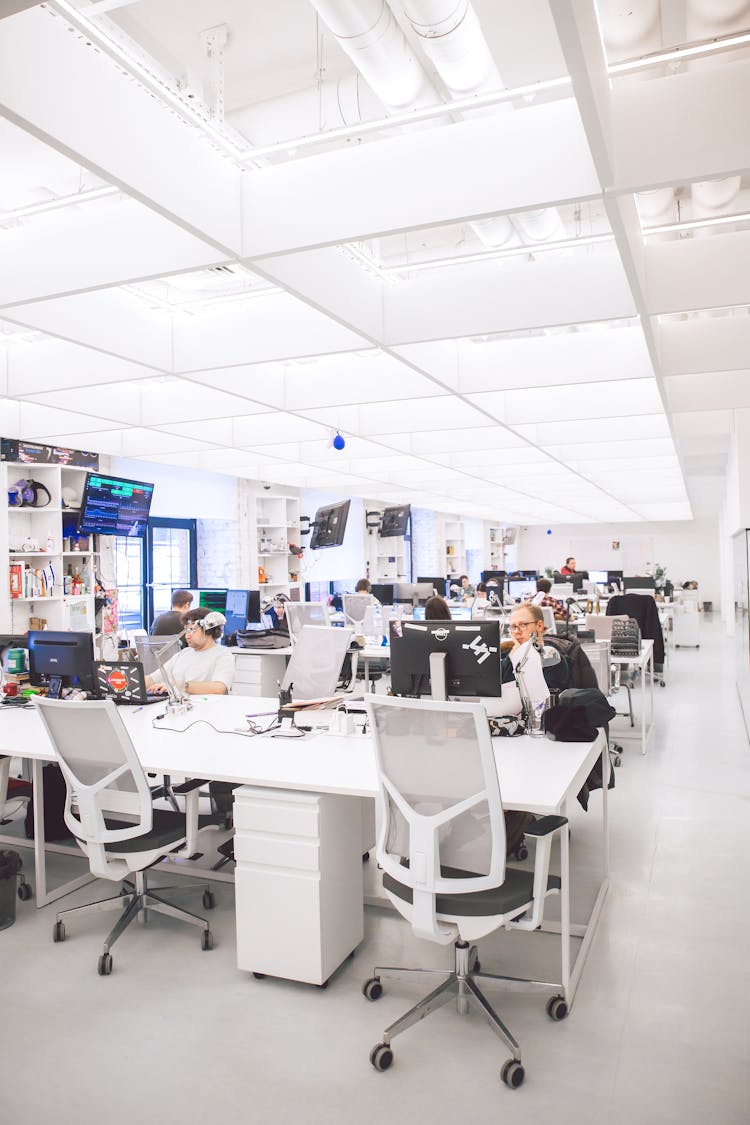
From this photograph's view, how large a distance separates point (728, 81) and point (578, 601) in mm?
10840

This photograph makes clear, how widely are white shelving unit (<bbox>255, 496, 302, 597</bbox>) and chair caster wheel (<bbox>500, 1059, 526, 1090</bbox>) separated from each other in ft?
33.7

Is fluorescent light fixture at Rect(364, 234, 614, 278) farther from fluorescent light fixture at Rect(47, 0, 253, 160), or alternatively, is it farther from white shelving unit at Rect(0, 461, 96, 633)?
white shelving unit at Rect(0, 461, 96, 633)

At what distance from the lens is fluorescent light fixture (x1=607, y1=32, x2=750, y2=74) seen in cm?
255

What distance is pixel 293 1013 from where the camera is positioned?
112 inches

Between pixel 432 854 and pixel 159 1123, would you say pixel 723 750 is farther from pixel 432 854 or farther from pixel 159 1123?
pixel 159 1123

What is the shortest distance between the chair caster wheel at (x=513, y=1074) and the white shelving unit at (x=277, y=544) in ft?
33.7

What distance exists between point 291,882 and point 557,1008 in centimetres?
107

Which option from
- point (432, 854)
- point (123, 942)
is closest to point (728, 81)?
point (432, 854)

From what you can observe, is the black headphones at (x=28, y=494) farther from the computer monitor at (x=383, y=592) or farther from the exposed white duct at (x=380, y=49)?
the exposed white duct at (x=380, y=49)

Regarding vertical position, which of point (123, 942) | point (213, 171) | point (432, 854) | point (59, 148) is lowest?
point (123, 942)

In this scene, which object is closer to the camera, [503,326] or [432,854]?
[432,854]

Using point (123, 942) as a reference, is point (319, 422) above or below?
above

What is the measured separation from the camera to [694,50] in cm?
253

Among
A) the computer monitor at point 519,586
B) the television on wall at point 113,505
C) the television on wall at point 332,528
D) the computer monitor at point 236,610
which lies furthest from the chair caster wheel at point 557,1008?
the computer monitor at point 519,586
